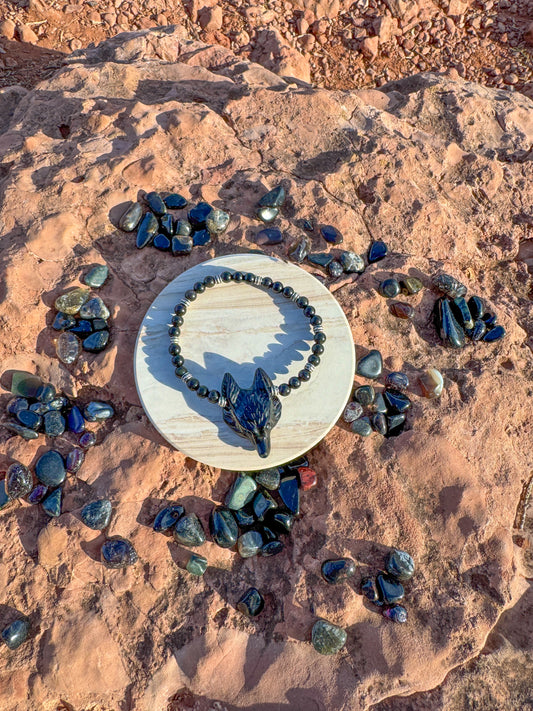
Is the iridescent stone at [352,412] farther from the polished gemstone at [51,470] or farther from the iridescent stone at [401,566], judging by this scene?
the polished gemstone at [51,470]

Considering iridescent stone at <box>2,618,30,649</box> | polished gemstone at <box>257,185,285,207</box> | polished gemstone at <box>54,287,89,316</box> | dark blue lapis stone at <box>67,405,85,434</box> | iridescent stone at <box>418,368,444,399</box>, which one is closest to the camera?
iridescent stone at <box>2,618,30,649</box>

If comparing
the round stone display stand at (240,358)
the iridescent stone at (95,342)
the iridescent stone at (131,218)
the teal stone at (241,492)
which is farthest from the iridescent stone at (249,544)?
the iridescent stone at (131,218)

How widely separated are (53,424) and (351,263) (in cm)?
235

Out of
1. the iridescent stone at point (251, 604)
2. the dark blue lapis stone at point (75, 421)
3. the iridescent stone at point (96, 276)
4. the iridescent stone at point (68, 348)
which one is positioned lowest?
the iridescent stone at point (251, 604)

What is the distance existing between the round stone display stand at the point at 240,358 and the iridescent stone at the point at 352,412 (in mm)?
58

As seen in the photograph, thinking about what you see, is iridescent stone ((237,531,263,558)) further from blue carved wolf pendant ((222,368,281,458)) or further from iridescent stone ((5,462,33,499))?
→ iridescent stone ((5,462,33,499))

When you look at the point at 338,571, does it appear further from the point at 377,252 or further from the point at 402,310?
the point at 377,252

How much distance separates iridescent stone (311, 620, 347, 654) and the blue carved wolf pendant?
1024mm

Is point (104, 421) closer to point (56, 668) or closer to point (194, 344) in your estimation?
point (194, 344)

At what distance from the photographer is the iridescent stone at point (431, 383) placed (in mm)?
3541

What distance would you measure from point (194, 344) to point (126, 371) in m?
0.50

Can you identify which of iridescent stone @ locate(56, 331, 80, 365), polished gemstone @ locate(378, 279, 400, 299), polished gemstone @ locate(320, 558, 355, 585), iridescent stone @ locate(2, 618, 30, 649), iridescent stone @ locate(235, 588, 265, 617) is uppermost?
polished gemstone @ locate(378, 279, 400, 299)

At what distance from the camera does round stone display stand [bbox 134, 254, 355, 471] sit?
340 cm

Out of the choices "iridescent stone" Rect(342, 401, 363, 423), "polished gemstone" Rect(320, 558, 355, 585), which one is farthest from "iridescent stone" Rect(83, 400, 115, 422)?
"polished gemstone" Rect(320, 558, 355, 585)
